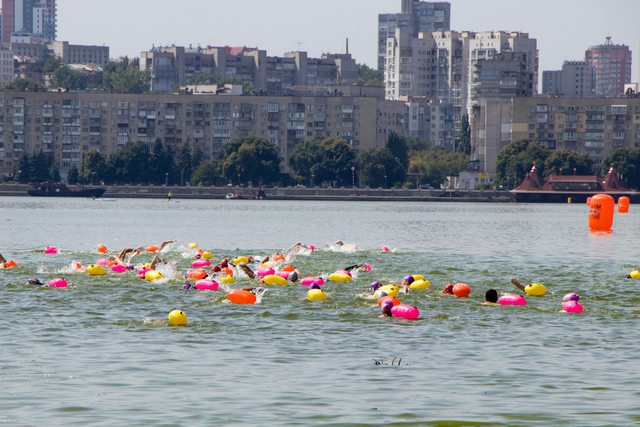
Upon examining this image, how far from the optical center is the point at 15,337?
34344 millimetres

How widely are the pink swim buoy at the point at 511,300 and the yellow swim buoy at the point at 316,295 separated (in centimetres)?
512

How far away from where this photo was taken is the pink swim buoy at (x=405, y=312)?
38.2 meters

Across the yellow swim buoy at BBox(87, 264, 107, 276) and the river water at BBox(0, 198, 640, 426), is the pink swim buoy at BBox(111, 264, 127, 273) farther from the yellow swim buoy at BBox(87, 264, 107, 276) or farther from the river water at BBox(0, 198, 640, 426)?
the river water at BBox(0, 198, 640, 426)

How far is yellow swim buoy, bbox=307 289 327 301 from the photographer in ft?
140

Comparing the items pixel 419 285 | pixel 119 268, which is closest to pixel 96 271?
pixel 119 268

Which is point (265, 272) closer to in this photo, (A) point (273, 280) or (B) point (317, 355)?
(A) point (273, 280)

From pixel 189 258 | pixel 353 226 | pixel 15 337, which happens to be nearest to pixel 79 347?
pixel 15 337

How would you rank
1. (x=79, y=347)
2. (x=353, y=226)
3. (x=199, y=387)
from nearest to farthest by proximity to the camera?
1. (x=199, y=387)
2. (x=79, y=347)
3. (x=353, y=226)

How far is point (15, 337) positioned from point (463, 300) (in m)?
14.3

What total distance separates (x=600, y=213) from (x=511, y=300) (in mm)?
66567

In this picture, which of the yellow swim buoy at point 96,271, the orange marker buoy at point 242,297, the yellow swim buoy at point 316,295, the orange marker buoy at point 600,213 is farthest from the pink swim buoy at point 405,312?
the orange marker buoy at point 600,213

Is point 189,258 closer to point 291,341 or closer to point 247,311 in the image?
point 247,311

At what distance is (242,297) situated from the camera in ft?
137

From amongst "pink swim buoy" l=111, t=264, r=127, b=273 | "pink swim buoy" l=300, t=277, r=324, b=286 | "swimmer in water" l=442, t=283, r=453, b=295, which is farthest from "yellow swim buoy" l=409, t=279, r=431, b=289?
"pink swim buoy" l=111, t=264, r=127, b=273
